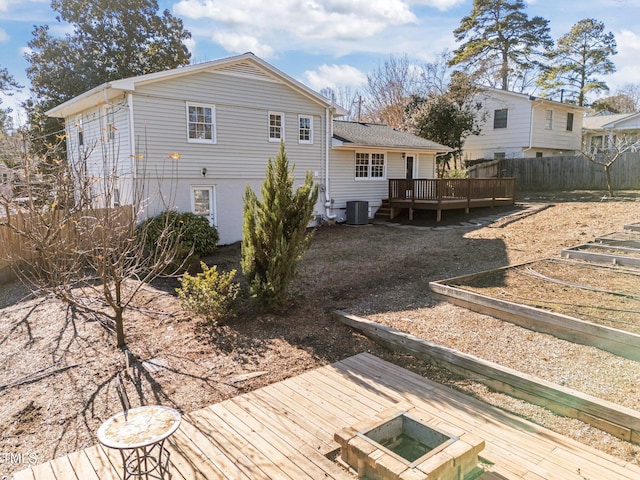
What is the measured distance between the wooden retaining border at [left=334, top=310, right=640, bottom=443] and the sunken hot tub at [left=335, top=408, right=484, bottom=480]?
1.53 meters

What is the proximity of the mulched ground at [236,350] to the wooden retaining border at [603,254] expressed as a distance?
0.49 m

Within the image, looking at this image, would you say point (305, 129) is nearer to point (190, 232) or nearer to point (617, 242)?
point (190, 232)

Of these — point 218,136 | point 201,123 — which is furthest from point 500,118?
point 201,123

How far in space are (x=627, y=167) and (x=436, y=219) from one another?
35.4 ft

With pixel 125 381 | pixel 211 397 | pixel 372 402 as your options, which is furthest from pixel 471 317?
pixel 125 381

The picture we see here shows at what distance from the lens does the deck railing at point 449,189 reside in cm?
1606

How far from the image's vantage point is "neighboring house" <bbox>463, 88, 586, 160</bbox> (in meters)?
23.9

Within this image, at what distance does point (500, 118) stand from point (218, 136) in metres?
18.7

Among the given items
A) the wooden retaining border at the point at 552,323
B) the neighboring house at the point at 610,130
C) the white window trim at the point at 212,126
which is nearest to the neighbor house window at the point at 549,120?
the neighboring house at the point at 610,130

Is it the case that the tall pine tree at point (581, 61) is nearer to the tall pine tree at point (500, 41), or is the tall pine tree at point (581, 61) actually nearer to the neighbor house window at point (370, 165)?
the tall pine tree at point (500, 41)

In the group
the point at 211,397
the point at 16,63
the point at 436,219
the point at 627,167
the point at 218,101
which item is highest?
the point at 16,63

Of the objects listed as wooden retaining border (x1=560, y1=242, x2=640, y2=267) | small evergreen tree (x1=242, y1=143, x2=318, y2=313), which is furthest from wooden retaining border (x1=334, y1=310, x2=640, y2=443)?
wooden retaining border (x1=560, y1=242, x2=640, y2=267)

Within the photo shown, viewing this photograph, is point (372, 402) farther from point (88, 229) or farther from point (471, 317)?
point (88, 229)

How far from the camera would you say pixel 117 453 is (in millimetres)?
3598
